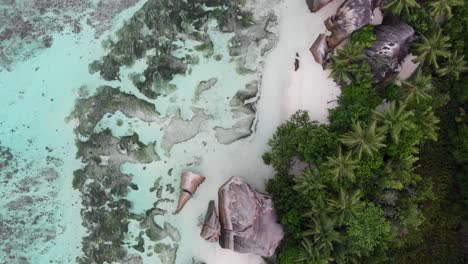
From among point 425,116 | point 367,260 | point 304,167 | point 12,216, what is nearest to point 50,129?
point 12,216

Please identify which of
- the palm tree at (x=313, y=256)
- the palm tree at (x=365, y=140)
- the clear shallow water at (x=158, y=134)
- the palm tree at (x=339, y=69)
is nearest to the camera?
the palm tree at (x=365, y=140)

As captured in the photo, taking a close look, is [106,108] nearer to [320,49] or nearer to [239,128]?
[239,128]

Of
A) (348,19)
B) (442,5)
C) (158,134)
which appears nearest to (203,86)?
(158,134)

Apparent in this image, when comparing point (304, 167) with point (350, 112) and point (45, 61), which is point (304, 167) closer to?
point (350, 112)

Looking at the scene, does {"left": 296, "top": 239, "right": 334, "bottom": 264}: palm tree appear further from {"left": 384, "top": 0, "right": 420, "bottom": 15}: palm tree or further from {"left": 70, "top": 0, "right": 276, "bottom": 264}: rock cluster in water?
{"left": 384, "top": 0, "right": 420, "bottom": 15}: palm tree

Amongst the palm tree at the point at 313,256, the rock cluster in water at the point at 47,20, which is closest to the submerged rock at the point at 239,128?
the palm tree at the point at 313,256

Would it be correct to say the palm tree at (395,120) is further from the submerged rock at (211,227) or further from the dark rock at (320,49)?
the submerged rock at (211,227)

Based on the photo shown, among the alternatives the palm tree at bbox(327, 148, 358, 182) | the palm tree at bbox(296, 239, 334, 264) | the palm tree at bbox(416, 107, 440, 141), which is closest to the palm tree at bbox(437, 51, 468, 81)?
the palm tree at bbox(416, 107, 440, 141)

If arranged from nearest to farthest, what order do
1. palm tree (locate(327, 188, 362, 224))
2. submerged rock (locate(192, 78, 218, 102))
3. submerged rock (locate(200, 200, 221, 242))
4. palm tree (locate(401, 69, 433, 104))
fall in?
palm tree (locate(327, 188, 362, 224)), palm tree (locate(401, 69, 433, 104)), submerged rock (locate(200, 200, 221, 242)), submerged rock (locate(192, 78, 218, 102))
